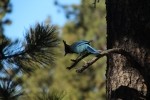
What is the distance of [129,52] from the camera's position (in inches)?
120

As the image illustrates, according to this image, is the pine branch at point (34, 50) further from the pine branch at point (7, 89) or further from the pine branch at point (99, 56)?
the pine branch at point (99, 56)

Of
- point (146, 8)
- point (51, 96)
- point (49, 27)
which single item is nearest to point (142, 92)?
point (146, 8)

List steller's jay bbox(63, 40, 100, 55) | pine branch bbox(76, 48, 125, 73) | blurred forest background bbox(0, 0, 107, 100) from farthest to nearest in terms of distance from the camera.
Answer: blurred forest background bbox(0, 0, 107, 100) → steller's jay bbox(63, 40, 100, 55) → pine branch bbox(76, 48, 125, 73)

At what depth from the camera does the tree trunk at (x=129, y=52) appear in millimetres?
2994

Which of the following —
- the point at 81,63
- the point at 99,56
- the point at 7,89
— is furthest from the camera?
the point at 81,63

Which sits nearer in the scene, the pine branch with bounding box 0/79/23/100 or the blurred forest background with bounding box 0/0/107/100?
the pine branch with bounding box 0/79/23/100

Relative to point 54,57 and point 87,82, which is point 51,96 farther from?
point 87,82

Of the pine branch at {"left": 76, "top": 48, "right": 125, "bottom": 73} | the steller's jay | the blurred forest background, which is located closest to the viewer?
the pine branch at {"left": 76, "top": 48, "right": 125, "bottom": 73}

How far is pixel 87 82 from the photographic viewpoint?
23797mm

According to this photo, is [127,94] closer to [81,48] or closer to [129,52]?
[129,52]

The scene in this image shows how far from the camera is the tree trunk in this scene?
2.99m

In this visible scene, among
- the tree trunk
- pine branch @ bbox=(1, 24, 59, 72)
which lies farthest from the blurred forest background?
the tree trunk

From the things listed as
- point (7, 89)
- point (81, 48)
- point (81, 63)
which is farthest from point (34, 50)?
point (81, 63)

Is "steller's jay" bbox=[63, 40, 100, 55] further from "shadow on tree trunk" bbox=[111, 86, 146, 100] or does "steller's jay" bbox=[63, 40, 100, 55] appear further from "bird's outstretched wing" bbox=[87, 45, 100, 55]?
"shadow on tree trunk" bbox=[111, 86, 146, 100]
